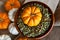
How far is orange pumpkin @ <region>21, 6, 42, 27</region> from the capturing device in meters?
0.71

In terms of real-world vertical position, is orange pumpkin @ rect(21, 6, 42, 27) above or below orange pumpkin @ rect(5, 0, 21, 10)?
below

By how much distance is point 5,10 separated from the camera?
884mm

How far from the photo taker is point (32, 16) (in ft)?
2.33

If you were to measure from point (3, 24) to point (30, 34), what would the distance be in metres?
0.16

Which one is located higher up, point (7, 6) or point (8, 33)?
point (7, 6)

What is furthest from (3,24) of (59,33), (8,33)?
(59,33)

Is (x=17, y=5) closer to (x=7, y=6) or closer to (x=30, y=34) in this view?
(x=7, y=6)

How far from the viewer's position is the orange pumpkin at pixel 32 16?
706 mm

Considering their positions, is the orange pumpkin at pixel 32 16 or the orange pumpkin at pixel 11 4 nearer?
the orange pumpkin at pixel 32 16

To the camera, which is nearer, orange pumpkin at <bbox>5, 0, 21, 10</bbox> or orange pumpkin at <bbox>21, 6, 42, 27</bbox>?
orange pumpkin at <bbox>21, 6, 42, 27</bbox>

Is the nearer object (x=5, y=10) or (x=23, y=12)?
(x=23, y=12)

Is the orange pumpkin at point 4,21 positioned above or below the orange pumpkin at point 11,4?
below

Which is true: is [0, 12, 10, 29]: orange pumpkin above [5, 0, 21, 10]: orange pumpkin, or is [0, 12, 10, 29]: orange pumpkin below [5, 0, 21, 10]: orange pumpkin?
below

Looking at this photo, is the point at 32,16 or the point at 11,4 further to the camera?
the point at 11,4
